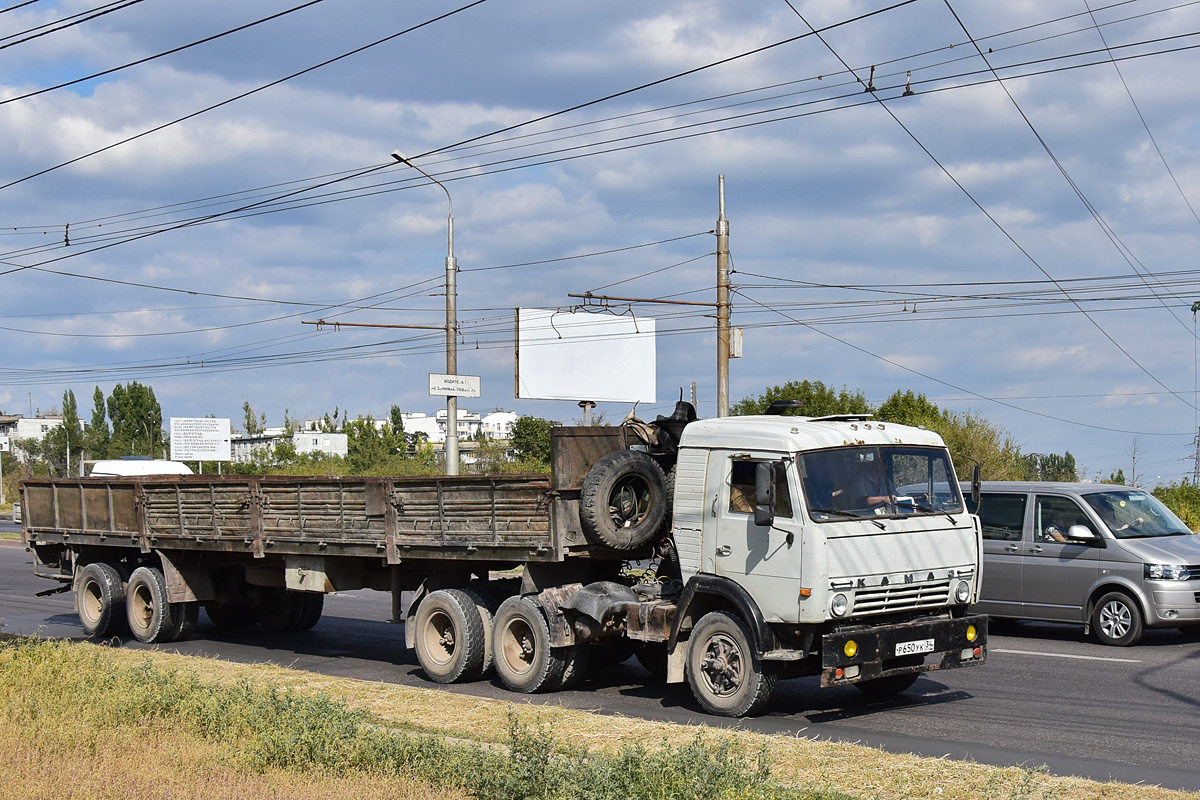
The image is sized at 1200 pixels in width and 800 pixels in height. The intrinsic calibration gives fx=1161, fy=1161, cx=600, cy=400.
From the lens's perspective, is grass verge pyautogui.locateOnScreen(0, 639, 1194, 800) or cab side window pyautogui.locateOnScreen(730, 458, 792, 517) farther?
cab side window pyautogui.locateOnScreen(730, 458, 792, 517)

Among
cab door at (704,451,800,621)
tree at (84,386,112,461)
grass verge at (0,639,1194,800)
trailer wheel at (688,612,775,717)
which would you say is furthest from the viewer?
tree at (84,386,112,461)

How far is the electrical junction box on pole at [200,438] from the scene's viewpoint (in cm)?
6644

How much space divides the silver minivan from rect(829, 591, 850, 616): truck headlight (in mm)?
5224

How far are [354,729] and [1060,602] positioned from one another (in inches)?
347

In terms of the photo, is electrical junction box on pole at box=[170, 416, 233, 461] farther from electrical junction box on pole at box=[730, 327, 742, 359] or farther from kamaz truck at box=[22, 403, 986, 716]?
kamaz truck at box=[22, 403, 986, 716]

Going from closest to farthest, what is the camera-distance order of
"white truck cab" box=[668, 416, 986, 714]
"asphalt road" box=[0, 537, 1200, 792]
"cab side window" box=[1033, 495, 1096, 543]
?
1. "asphalt road" box=[0, 537, 1200, 792]
2. "white truck cab" box=[668, 416, 986, 714]
3. "cab side window" box=[1033, 495, 1096, 543]

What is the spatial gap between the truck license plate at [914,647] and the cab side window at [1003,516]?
502cm

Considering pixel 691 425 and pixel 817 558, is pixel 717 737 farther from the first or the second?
pixel 691 425

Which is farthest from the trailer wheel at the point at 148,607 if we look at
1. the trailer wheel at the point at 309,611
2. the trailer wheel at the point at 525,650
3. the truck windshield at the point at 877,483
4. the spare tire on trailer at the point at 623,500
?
the truck windshield at the point at 877,483

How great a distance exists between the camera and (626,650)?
11867 millimetres

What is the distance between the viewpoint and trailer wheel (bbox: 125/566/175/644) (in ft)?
49.7

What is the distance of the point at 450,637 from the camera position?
11727 millimetres

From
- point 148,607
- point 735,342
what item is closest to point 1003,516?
point 148,607

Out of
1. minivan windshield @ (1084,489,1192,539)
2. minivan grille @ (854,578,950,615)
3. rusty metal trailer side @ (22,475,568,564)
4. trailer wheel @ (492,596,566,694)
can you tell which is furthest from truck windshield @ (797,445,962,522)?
minivan windshield @ (1084,489,1192,539)
